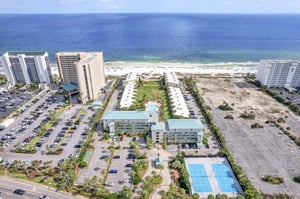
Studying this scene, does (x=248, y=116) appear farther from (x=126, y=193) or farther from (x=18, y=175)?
(x=18, y=175)

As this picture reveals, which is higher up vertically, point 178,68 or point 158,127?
point 178,68

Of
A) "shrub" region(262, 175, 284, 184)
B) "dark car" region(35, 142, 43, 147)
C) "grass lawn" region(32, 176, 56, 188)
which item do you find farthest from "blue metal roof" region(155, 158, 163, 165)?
"dark car" region(35, 142, 43, 147)

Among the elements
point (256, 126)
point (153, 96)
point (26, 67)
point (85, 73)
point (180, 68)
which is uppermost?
point (85, 73)

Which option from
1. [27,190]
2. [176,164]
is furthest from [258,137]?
[27,190]

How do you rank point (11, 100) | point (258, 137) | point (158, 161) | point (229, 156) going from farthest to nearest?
point (11, 100) < point (258, 137) < point (229, 156) < point (158, 161)

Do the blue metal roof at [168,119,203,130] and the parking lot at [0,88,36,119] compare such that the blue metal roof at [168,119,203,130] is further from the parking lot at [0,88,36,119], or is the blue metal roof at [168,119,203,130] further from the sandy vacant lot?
the parking lot at [0,88,36,119]

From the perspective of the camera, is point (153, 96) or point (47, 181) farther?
point (153, 96)
